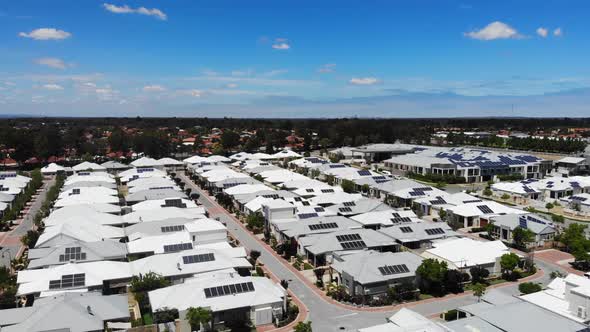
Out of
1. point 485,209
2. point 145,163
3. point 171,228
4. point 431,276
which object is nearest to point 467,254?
point 431,276

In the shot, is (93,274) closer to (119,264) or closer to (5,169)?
(119,264)

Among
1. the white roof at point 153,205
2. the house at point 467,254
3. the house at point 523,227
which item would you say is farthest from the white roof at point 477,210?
the white roof at point 153,205

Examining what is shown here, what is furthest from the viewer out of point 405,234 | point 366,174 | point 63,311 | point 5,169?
point 5,169

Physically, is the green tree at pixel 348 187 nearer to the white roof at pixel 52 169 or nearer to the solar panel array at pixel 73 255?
the solar panel array at pixel 73 255

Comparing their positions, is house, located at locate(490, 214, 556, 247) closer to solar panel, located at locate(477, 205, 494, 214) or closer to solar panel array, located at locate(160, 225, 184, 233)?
solar panel, located at locate(477, 205, 494, 214)

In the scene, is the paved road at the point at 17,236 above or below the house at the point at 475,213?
below

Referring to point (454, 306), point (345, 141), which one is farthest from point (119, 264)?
A: point (345, 141)

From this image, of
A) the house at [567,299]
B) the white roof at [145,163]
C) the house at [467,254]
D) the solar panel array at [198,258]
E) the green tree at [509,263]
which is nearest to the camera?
the house at [567,299]

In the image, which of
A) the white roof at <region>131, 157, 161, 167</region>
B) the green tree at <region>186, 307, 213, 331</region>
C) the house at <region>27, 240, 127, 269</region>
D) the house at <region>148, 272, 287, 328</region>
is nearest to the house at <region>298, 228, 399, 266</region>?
the house at <region>148, 272, 287, 328</region>
